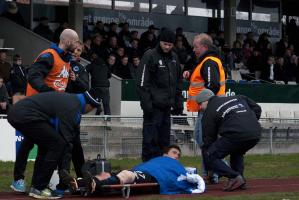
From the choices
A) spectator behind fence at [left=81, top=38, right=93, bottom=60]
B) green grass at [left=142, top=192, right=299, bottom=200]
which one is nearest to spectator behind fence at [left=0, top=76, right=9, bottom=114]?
spectator behind fence at [left=81, top=38, right=93, bottom=60]

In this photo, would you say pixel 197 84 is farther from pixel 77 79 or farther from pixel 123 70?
pixel 123 70

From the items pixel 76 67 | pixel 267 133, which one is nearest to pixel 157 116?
pixel 76 67

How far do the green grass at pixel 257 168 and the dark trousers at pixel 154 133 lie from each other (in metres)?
1.89

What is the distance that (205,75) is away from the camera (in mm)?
14383

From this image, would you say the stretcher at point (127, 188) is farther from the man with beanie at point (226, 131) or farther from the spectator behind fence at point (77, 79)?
the spectator behind fence at point (77, 79)

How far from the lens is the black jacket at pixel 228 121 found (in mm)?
13211

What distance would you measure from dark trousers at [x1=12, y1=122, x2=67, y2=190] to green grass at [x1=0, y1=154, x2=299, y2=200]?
52.5 inches

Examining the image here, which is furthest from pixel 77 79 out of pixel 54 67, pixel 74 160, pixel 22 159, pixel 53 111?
pixel 53 111

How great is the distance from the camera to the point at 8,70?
2388 cm

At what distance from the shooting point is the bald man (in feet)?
41.5

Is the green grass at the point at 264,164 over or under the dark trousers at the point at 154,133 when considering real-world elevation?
under

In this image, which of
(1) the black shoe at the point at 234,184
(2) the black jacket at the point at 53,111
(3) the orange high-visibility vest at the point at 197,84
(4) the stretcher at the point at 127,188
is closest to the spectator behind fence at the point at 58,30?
(3) the orange high-visibility vest at the point at 197,84

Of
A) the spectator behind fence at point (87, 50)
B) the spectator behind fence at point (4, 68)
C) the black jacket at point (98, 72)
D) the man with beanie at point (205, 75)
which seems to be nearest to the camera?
the man with beanie at point (205, 75)

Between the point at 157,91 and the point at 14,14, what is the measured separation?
1429cm
